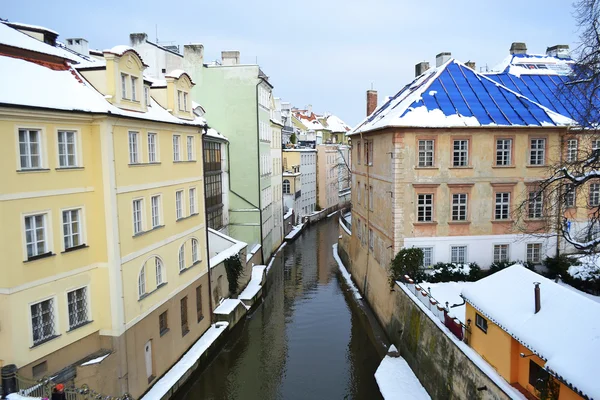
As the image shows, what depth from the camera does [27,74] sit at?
42.7 feet

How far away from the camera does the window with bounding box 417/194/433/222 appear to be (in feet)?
73.9

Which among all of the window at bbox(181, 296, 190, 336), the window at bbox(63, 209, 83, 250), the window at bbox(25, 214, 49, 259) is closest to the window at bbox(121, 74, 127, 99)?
the window at bbox(63, 209, 83, 250)

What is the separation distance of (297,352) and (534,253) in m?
12.6

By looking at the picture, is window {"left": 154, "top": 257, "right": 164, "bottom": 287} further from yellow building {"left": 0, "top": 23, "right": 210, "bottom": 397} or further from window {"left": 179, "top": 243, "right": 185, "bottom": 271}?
window {"left": 179, "top": 243, "right": 185, "bottom": 271}

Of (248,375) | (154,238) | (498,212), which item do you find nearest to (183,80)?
(154,238)

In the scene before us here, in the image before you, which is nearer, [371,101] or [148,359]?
[148,359]

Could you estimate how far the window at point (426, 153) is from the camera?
73.0ft

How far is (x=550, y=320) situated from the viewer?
11.6 metres

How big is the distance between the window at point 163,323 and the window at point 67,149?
6864 mm

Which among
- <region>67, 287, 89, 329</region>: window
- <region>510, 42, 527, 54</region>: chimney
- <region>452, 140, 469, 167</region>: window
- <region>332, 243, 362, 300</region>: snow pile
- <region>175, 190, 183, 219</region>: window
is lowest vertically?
<region>332, 243, 362, 300</region>: snow pile

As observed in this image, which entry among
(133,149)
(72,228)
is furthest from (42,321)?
(133,149)

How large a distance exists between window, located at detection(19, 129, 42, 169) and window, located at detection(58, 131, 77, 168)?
638mm

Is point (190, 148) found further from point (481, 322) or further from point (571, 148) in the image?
point (571, 148)

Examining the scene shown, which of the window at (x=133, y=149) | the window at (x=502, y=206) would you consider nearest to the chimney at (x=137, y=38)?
the window at (x=133, y=149)
